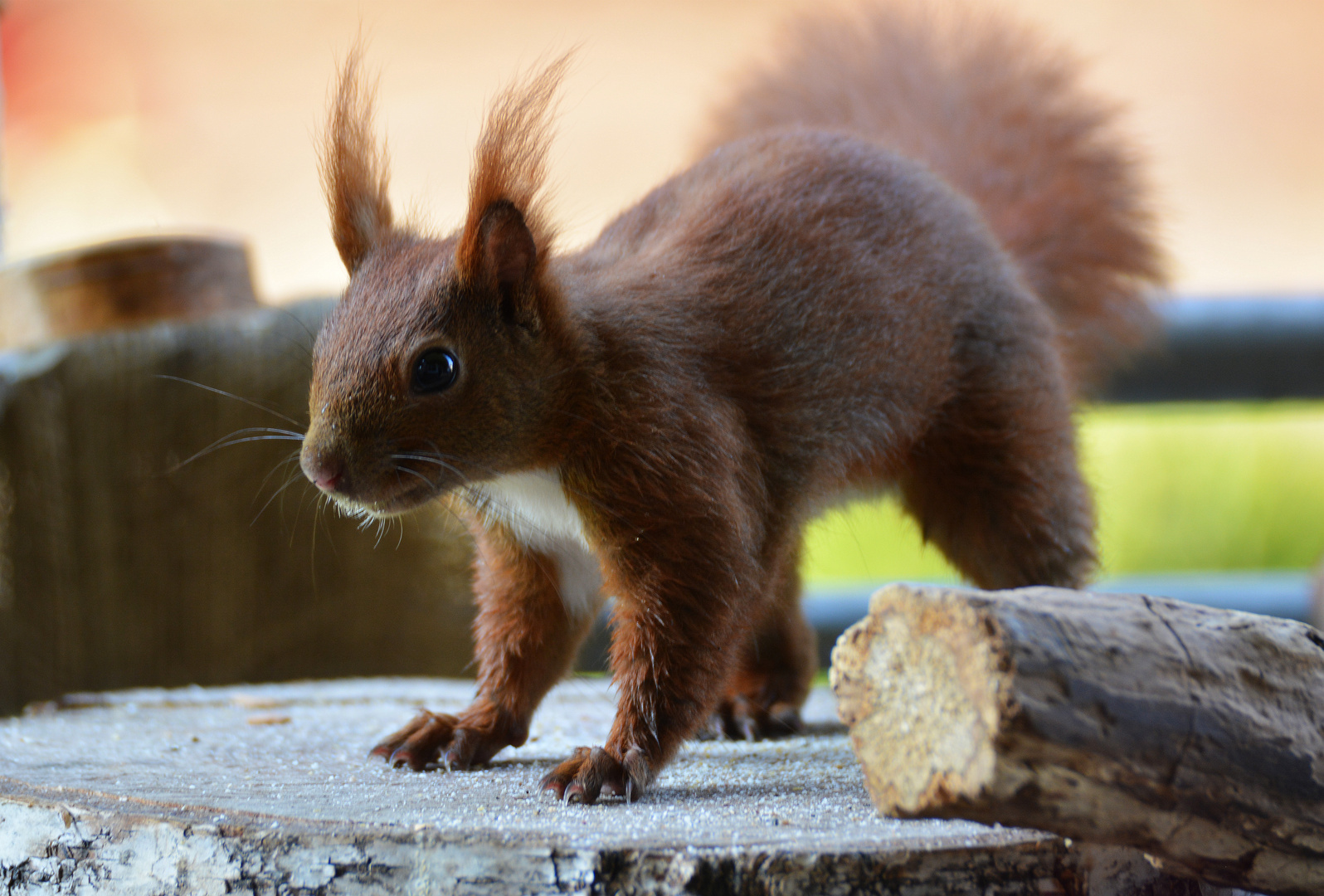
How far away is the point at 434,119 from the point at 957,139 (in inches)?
125

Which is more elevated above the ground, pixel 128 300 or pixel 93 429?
pixel 128 300

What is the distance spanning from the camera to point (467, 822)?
3.68 feet

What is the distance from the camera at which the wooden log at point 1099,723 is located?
95 centimetres

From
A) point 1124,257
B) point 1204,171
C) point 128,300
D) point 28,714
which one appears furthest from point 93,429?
point 1204,171

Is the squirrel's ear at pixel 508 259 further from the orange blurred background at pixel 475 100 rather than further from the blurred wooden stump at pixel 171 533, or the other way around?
the orange blurred background at pixel 475 100

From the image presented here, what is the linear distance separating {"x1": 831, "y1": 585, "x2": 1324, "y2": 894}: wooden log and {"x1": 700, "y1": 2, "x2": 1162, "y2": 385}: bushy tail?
1347 millimetres

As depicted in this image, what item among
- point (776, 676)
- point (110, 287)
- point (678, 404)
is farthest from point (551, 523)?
point (110, 287)

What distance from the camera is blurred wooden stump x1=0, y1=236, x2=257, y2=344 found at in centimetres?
269

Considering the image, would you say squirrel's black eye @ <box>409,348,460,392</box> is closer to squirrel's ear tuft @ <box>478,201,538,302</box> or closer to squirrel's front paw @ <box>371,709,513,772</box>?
squirrel's ear tuft @ <box>478,201,538,302</box>

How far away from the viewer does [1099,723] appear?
Result: 96 centimetres

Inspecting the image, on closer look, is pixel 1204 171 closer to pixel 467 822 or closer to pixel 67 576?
pixel 67 576

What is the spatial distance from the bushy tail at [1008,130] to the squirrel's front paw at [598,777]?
1.34m

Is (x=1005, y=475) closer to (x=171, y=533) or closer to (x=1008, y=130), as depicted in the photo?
(x=1008, y=130)

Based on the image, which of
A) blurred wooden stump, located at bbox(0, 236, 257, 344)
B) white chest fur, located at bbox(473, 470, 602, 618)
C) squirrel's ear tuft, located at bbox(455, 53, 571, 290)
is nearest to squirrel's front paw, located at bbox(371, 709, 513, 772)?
white chest fur, located at bbox(473, 470, 602, 618)
